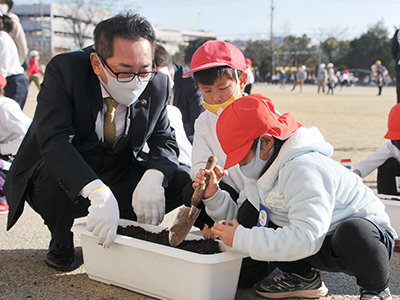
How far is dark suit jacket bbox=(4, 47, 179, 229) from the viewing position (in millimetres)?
1969

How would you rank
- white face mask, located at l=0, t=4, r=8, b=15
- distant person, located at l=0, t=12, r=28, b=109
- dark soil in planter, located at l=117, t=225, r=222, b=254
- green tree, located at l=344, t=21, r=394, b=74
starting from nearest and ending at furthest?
dark soil in planter, located at l=117, t=225, r=222, b=254 → distant person, located at l=0, t=12, r=28, b=109 → white face mask, located at l=0, t=4, r=8, b=15 → green tree, located at l=344, t=21, r=394, b=74

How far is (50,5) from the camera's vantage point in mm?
55375

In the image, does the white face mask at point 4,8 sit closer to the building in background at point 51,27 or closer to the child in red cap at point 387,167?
the child in red cap at point 387,167

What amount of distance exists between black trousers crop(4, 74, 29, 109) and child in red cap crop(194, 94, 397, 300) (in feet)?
11.6

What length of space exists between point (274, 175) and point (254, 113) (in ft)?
0.82

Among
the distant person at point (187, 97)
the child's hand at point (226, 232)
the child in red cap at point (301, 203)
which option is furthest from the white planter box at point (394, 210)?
the distant person at point (187, 97)

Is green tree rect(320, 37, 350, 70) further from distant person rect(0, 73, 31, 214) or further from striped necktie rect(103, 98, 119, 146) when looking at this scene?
striped necktie rect(103, 98, 119, 146)

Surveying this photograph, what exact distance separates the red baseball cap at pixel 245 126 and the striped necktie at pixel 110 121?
0.84 metres

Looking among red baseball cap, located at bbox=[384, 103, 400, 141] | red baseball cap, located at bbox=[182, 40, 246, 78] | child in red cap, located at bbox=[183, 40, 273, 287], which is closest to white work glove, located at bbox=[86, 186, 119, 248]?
child in red cap, located at bbox=[183, 40, 273, 287]

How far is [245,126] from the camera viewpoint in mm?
1539

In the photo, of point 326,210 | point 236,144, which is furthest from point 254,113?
point 326,210

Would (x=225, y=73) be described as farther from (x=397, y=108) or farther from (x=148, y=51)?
(x=397, y=108)

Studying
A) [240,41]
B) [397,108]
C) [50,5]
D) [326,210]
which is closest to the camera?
[326,210]

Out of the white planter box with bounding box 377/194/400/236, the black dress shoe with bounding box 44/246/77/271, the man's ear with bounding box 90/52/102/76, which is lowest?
the black dress shoe with bounding box 44/246/77/271
